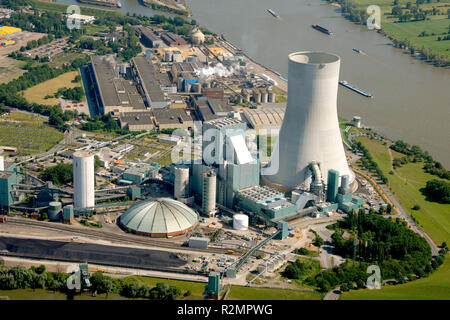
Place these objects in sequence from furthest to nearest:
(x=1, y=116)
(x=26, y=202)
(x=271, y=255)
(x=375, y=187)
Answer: (x=1, y=116)
(x=375, y=187)
(x=26, y=202)
(x=271, y=255)

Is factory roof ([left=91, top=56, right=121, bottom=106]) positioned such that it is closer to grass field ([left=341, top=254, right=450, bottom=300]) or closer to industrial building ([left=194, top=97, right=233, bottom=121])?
industrial building ([left=194, top=97, right=233, bottom=121])

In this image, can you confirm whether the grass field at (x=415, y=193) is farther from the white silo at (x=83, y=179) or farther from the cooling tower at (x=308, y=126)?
the white silo at (x=83, y=179)

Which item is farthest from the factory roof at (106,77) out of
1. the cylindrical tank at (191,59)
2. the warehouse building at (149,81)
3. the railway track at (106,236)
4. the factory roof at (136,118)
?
the railway track at (106,236)

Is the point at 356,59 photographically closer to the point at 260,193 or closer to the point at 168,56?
the point at 168,56

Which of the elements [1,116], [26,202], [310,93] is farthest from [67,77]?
[310,93]

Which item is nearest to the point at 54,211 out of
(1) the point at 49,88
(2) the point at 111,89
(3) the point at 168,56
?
(2) the point at 111,89

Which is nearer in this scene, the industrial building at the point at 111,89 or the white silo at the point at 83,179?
the white silo at the point at 83,179

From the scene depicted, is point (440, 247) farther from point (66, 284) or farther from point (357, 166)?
point (66, 284)
